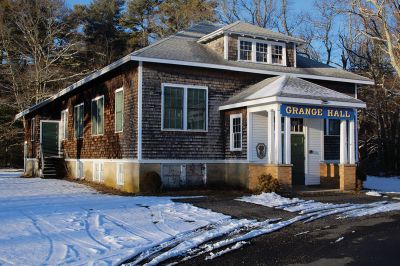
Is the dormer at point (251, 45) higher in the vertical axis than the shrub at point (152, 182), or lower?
higher

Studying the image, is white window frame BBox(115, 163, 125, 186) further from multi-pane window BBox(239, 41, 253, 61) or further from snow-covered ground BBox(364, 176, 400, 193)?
snow-covered ground BBox(364, 176, 400, 193)

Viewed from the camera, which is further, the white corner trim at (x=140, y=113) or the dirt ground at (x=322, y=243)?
the white corner trim at (x=140, y=113)

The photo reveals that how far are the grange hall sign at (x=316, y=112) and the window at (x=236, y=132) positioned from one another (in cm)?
229

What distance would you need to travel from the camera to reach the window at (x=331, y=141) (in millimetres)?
19364

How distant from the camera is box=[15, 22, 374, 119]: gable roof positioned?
55.2ft

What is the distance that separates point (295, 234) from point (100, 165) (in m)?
12.9

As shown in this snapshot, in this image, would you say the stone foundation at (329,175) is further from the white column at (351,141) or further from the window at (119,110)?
the window at (119,110)

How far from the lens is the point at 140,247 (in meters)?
8.11

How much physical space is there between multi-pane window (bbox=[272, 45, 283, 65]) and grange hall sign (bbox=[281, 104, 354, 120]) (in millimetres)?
4246

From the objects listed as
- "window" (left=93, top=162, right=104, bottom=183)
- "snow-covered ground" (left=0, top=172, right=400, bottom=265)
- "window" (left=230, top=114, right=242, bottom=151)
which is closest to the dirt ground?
"snow-covered ground" (left=0, top=172, right=400, bottom=265)

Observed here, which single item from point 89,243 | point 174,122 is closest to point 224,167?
point 174,122

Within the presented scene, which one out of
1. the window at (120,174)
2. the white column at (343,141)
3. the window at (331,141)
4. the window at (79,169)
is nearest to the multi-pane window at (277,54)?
the window at (331,141)

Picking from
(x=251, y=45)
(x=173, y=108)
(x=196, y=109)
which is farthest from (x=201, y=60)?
(x=251, y=45)

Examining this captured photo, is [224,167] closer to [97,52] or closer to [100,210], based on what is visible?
[100,210]
